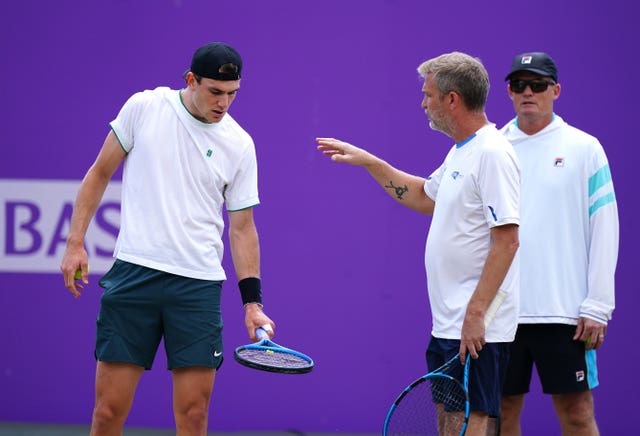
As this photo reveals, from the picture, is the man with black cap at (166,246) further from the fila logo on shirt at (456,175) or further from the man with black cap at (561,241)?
the man with black cap at (561,241)

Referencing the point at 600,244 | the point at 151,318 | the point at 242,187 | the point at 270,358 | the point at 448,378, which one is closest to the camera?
the point at 448,378

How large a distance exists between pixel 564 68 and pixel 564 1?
0.36m

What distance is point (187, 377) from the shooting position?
443 centimetres

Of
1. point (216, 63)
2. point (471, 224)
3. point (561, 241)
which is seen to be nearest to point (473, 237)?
point (471, 224)

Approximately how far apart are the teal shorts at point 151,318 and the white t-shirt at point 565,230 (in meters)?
1.41

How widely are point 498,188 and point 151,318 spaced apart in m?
1.46

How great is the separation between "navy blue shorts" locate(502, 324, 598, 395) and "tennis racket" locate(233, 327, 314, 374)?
3.87 ft

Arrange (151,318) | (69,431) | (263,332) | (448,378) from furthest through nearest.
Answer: (69,431)
(151,318)
(263,332)
(448,378)

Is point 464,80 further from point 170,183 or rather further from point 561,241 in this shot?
point 170,183

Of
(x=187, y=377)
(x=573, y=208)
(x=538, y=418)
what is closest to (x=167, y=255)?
(x=187, y=377)

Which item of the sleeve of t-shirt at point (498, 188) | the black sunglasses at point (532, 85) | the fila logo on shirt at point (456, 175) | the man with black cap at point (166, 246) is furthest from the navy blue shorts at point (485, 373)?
the black sunglasses at point (532, 85)

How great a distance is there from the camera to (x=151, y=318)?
14.6 ft

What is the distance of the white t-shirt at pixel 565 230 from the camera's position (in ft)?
15.8

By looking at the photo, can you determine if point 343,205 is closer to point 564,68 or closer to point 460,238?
point 564,68
